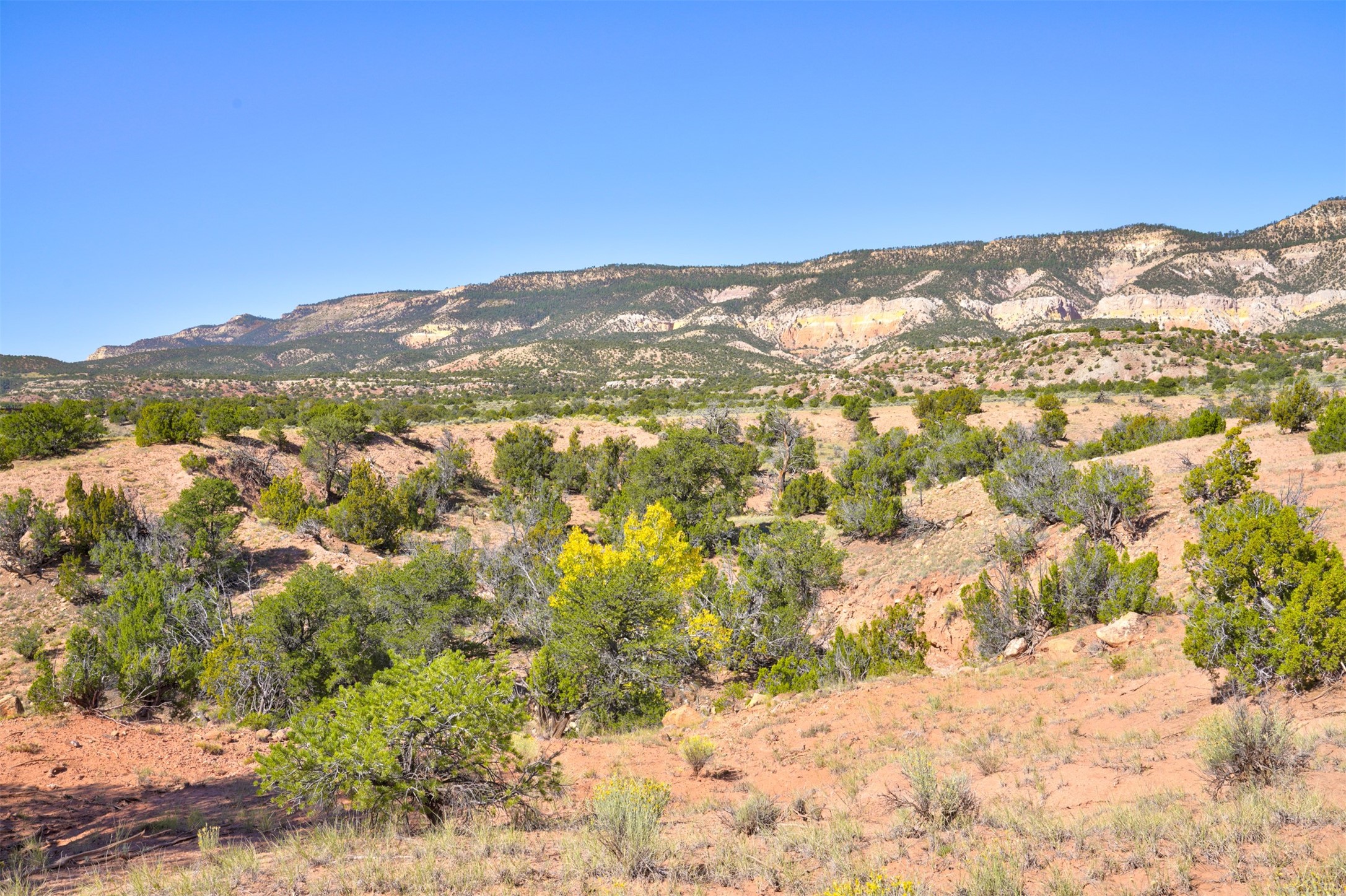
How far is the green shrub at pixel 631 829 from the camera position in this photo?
5.23 metres

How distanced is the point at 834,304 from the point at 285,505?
118 m

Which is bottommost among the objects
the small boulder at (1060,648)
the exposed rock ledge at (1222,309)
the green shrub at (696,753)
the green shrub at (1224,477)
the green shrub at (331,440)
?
the small boulder at (1060,648)

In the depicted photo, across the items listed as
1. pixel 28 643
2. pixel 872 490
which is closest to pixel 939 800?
pixel 872 490

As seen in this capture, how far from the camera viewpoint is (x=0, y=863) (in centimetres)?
611

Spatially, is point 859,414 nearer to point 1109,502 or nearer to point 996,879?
point 1109,502

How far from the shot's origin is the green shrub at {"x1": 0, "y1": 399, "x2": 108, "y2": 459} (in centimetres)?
2620

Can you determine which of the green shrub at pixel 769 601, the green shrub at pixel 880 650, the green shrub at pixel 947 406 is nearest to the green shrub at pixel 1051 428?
the green shrub at pixel 947 406

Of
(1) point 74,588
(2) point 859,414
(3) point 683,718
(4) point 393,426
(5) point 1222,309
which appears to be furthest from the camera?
(5) point 1222,309

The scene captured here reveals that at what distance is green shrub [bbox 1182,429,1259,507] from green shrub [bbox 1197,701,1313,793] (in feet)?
32.4

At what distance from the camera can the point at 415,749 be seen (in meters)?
6.75

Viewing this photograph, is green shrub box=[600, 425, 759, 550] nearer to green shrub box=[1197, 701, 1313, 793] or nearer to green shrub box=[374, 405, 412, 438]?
green shrub box=[374, 405, 412, 438]

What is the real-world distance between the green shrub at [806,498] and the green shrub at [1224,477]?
12.7m

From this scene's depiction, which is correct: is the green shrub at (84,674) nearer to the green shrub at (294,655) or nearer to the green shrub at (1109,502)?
the green shrub at (294,655)

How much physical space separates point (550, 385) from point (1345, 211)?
393ft
